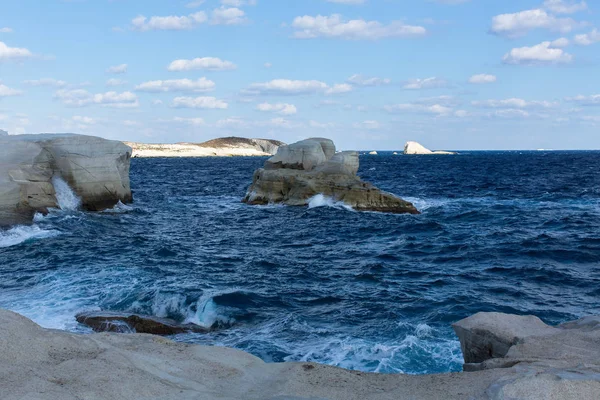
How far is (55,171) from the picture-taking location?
3366 cm

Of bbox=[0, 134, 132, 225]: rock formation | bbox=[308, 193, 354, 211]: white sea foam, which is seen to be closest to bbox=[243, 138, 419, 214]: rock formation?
bbox=[308, 193, 354, 211]: white sea foam

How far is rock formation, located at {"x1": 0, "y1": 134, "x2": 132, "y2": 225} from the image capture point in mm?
28625

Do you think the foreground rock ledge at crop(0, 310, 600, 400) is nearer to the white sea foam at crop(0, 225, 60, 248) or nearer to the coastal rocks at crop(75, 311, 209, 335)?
the coastal rocks at crop(75, 311, 209, 335)

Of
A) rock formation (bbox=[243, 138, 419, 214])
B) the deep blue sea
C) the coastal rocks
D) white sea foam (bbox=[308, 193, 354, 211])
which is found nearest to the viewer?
the coastal rocks

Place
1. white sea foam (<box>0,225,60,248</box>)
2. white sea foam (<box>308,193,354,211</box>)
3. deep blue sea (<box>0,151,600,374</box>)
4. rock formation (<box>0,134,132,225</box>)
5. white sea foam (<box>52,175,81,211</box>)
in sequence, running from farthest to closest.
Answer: white sea foam (<box>308,193,354,211</box>) → white sea foam (<box>52,175,81,211</box>) → rock formation (<box>0,134,132,225</box>) → white sea foam (<box>0,225,60,248</box>) → deep blue sea (<box>0,151,600,374</box>)

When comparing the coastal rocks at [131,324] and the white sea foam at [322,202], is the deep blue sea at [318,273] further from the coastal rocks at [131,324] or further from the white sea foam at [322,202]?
the white sea foam at [322,202]

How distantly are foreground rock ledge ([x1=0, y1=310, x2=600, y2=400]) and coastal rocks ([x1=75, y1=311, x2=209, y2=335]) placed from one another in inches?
224

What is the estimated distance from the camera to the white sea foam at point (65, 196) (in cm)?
3362

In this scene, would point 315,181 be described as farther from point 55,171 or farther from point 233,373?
point 233,373

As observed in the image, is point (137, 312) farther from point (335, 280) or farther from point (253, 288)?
point (335, 280)

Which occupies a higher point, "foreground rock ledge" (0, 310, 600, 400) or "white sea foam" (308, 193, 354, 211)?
"foreground rock ledge" (0, 310, 600, 400)

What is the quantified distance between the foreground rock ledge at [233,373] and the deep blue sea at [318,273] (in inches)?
173

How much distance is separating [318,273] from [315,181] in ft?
65.8

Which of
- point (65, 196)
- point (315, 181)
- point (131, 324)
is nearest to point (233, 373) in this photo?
point (131, 324)
